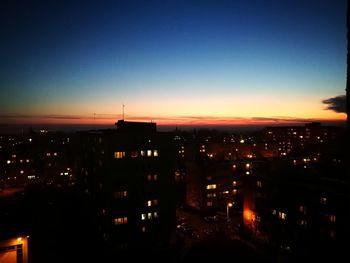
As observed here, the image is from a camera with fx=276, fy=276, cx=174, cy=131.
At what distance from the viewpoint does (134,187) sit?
86.7ft

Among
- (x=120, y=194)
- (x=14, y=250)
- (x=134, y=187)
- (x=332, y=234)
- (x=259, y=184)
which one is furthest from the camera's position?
(x=259, y=184)

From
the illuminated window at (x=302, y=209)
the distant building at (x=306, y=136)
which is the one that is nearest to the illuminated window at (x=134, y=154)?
the illuminated window at (x=302, y=209)

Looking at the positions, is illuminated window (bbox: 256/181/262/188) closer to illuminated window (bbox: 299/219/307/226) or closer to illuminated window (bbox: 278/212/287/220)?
illuminated window (bbox: 278/212/287/220)

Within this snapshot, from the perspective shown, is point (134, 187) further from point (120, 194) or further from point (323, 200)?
point (323, 200)

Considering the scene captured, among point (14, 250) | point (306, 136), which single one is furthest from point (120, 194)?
point (306, 136)

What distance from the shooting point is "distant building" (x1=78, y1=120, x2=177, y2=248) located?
25.6m

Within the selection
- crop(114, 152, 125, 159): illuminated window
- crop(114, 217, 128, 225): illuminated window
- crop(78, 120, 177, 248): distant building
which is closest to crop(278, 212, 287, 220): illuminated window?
crop(78, 120, 177, 248): distant building

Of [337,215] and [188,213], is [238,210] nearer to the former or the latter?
[188,213]

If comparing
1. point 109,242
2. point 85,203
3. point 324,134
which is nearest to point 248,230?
point 109,242

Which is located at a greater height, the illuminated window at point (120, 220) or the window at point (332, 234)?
the illuminated window at point (120, 220)

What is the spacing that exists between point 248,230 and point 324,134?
258 feet

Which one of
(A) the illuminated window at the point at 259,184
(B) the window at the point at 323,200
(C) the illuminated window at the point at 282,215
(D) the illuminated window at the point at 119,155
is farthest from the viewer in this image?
(A) the illuminated window at the point at 259,184

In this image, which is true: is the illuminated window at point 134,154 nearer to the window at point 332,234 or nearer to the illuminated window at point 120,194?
the illuminated window at point 120,194

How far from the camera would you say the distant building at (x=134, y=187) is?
2564 cm
